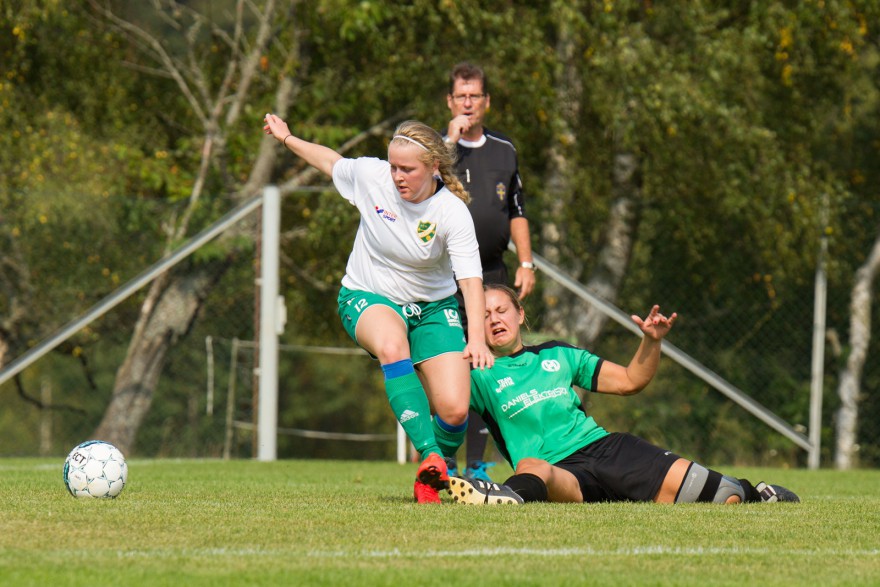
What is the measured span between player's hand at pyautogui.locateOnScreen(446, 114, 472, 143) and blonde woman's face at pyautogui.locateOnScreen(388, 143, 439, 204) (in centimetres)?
124

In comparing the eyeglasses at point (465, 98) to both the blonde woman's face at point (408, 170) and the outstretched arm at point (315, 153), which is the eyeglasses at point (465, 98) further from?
the blonde woman's face at point (408, 170)

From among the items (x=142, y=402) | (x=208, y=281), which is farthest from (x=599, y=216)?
(x=142, y=402)

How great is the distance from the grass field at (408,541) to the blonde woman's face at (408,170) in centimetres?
133

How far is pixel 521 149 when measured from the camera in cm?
1326

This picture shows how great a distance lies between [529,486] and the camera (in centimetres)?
497

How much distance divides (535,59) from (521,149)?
1.58 metres

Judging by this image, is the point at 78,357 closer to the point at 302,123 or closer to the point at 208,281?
the point at 208,281

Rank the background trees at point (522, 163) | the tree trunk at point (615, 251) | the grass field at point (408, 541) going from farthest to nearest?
the tree trunk at point (615, 251) < the background trees at point (522, 163) < the grass field at point (408, 541)

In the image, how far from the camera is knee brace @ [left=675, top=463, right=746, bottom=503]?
17.1 feet

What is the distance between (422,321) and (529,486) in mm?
1002

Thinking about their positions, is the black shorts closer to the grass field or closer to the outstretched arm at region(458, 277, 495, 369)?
the grass field

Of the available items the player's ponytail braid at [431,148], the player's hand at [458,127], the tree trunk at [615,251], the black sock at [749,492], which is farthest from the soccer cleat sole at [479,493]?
the tree trunk at [615,251]

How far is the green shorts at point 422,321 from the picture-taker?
5.48 metres

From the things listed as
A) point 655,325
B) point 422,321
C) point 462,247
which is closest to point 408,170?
point 462,247
